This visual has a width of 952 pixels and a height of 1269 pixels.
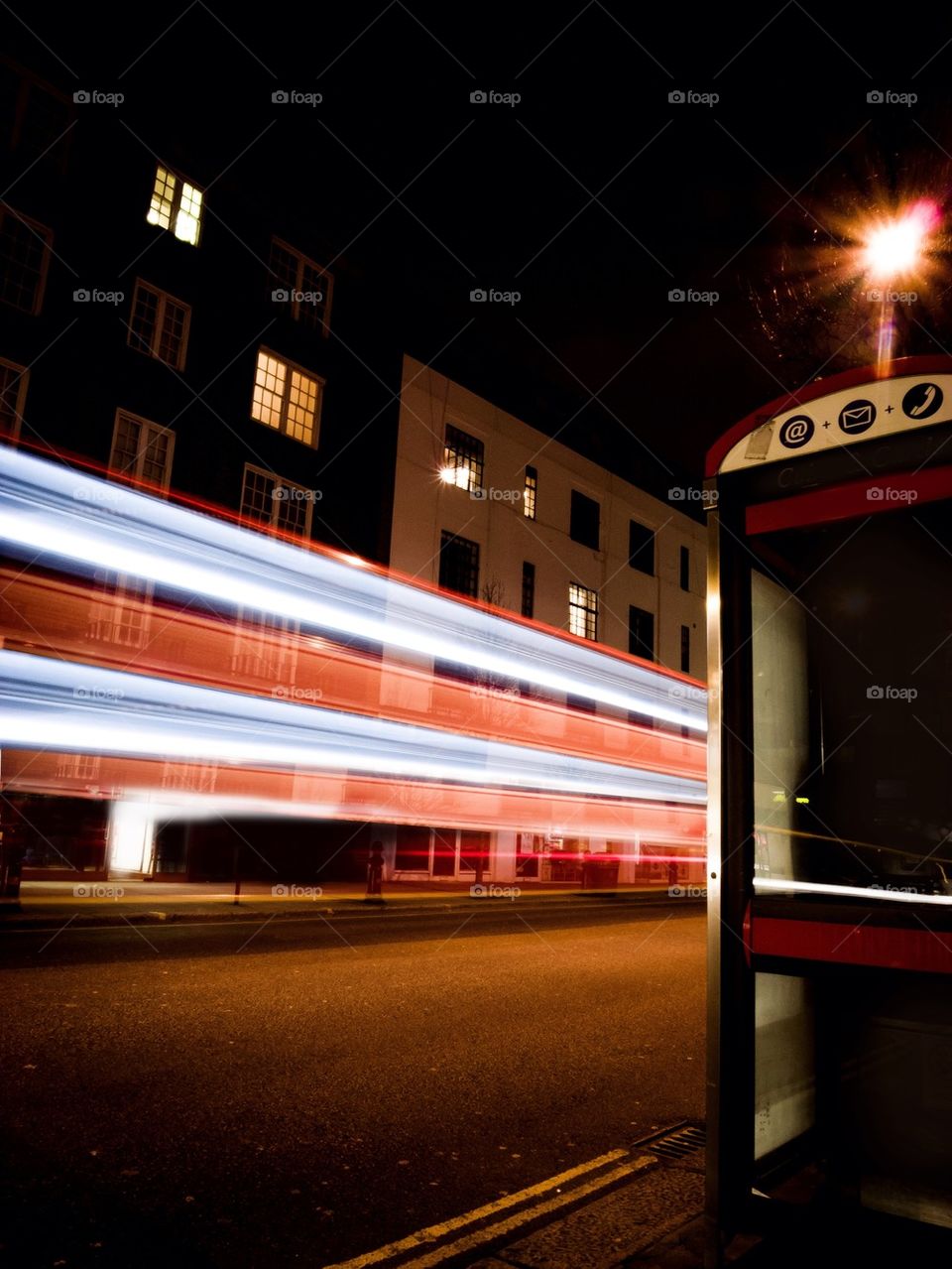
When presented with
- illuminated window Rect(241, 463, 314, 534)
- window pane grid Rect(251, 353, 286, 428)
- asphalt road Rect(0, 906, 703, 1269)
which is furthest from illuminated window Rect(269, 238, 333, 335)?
asphalt road Rect(0, 906, 703, 1269)

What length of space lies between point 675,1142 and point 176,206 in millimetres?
23757

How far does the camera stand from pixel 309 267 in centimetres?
2522

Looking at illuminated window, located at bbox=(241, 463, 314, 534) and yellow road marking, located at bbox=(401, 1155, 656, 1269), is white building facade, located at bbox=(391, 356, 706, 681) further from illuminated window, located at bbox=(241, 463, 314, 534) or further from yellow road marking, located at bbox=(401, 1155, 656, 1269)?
yellow road marking, located at bbox=(401, 1155, 656, 1269)

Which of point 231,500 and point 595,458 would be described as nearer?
point 231,500

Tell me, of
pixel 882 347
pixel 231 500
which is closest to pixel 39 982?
pixel 882 347

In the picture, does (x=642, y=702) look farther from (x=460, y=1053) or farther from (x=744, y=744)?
(x=744, y=744)

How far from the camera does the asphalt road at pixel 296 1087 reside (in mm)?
3699

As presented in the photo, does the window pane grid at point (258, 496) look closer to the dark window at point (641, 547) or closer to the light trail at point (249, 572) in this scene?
the light trail at point (249, 572)

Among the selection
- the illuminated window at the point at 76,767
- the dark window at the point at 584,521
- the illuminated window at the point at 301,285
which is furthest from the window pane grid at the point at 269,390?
the dark window at the point at 584,521

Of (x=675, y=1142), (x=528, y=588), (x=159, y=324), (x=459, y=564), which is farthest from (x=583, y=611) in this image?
(x=675, y=1142)

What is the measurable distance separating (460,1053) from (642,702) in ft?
59.4

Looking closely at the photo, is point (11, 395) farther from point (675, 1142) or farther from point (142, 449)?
point (675, 1142)

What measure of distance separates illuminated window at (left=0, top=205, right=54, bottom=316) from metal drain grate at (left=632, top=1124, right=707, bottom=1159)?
20.1m

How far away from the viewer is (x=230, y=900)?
16156 mm
